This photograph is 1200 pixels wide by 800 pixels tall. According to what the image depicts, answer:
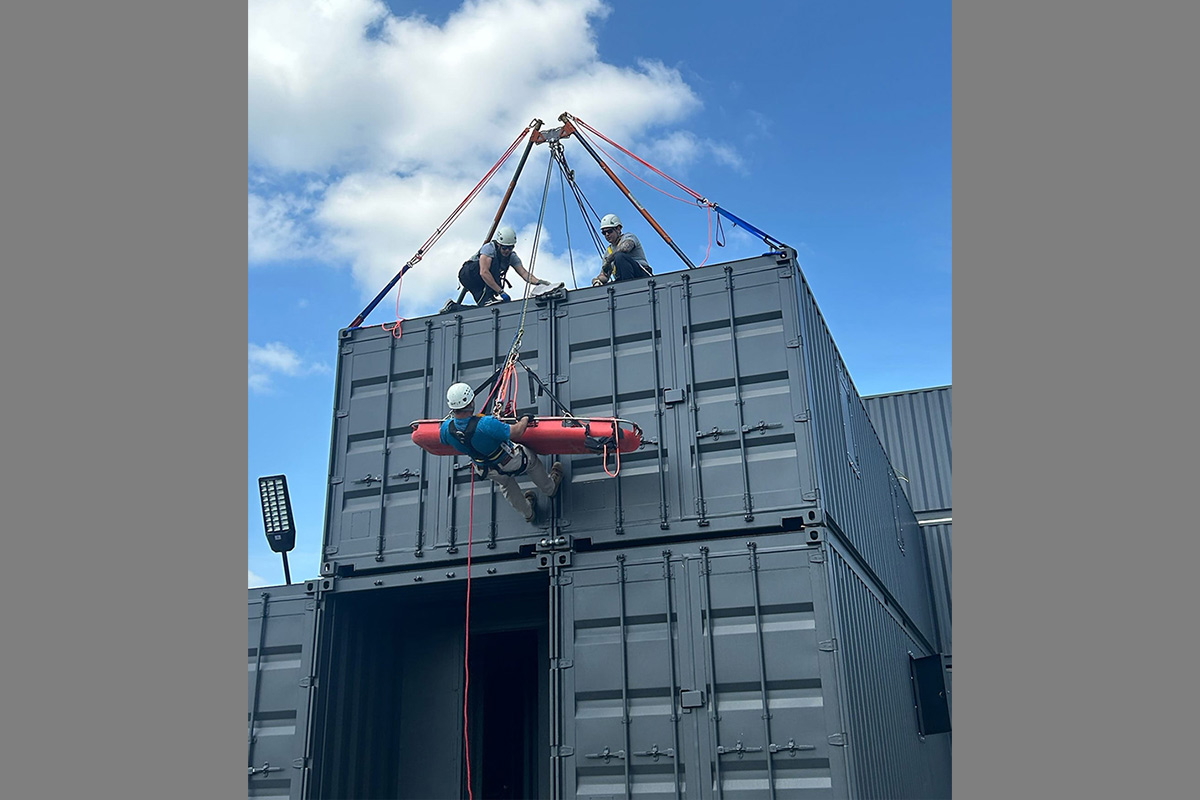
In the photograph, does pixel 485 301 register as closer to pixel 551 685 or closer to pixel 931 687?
pixel 551 685

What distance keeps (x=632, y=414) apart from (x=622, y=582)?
130 cm

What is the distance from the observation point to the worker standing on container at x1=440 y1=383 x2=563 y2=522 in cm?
658

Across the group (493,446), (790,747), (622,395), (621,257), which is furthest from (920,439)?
(493,446)

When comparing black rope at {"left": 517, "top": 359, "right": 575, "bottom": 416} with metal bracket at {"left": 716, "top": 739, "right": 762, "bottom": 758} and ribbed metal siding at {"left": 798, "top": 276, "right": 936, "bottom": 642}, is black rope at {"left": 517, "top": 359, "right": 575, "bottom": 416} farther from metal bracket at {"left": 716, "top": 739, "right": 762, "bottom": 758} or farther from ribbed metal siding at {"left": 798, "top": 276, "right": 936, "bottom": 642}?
metal bracket at {"left": 716, "top": 739, "right": 762, "bottom": 758}

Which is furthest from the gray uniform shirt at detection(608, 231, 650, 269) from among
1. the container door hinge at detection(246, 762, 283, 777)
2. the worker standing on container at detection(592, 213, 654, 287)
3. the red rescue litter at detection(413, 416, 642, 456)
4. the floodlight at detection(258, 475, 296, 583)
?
the container door hinge at detection(246, 762, 283, 777)

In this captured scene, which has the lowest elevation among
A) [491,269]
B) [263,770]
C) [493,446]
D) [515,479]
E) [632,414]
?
[263,770]

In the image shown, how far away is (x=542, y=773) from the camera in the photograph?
7887mm

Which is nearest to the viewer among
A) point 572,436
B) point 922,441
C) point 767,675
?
point 767,675

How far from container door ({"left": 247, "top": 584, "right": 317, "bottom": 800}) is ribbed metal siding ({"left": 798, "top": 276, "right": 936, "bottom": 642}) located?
4.21 meters

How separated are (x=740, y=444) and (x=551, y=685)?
2194 millimetres

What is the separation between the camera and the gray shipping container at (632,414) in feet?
22.3

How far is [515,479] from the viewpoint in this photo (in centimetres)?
694

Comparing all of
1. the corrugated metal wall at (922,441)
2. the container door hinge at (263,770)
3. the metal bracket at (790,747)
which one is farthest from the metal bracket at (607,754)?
the corrugated metal wall at (922,441)

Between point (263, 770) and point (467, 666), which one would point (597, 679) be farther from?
point (263, 770)
